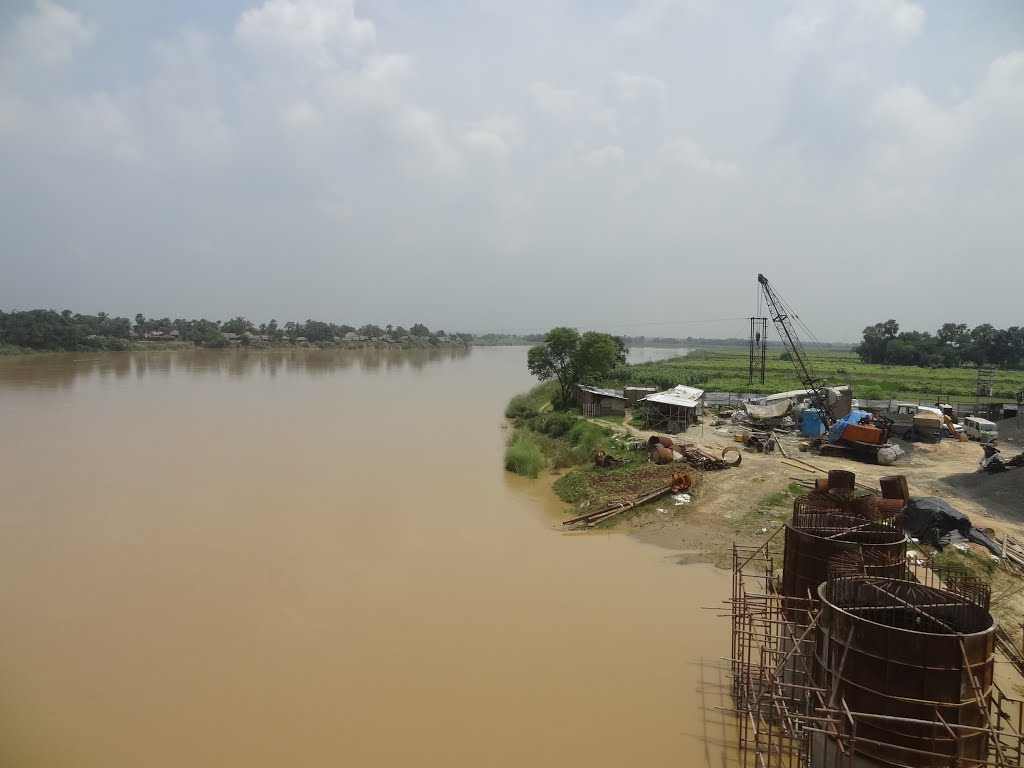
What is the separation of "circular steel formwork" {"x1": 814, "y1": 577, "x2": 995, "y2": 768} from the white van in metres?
20.7

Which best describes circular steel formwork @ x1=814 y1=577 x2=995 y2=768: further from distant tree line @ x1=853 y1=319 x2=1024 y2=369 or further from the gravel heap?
distant tree line @ x1=853 y1=319 x2=1024 y2=369

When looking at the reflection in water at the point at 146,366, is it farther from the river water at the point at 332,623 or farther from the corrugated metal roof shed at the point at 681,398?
the corrugated metal roof shed at the point at 681,398

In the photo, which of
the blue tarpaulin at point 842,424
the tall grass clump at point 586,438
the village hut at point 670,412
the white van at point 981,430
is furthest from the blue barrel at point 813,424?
the tall grass clump at point 586,438

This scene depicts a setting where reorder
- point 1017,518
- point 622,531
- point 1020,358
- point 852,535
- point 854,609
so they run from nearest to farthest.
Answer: point 854,609, point 852,535, point 1017,518, point 622,531, point 1020,358

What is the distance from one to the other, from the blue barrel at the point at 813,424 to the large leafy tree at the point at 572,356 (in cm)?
1077

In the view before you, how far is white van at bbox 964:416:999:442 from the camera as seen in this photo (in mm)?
22562

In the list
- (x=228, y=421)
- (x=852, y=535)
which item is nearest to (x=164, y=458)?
(x=228, y=421)

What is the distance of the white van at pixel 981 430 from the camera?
74.0 ft

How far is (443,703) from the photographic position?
8953 millimetres

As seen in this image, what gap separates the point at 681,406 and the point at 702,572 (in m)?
13.0

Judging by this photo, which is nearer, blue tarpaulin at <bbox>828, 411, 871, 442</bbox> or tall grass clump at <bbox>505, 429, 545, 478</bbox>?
blue tarpaulin at <bbox>828, 411, 871, 442</bbox>

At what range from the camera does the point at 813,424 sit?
24547 millimetres

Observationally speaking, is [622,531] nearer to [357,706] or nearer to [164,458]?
[357,706]

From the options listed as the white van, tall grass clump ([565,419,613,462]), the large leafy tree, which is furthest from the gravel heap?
the large leafy tree
